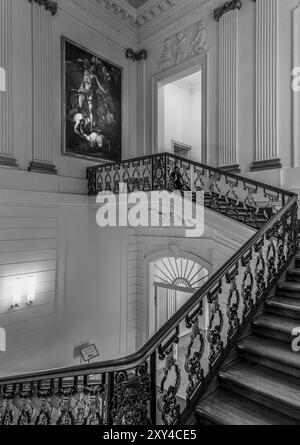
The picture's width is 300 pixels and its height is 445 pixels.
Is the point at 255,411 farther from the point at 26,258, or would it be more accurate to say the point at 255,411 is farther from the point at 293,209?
the point at 26,258

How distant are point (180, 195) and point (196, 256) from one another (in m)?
2.20

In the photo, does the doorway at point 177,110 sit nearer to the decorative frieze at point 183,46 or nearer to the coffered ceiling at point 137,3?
the decorative frieze at point 183,46

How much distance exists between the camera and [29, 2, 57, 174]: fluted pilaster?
6.14 m

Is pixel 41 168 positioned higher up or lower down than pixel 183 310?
higher up

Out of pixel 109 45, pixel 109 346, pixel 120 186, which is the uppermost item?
pixel 109 45

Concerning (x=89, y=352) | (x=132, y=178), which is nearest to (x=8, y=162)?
(x=132, y=178)

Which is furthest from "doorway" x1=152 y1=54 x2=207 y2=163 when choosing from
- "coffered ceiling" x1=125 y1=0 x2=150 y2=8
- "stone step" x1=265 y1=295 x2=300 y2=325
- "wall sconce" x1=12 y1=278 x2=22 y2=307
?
"stone step" x1=265 y1=295 x2=300 y2=325

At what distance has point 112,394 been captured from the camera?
7.03 ft

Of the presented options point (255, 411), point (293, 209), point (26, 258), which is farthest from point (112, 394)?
point (26, 258)

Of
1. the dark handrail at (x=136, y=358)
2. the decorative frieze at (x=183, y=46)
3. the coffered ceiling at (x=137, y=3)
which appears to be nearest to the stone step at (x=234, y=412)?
the dark handrail at (x=136, y=358)

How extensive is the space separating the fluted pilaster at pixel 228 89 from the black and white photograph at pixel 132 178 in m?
0.03

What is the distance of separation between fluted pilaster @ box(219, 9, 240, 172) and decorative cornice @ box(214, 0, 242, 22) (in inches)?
2.2
